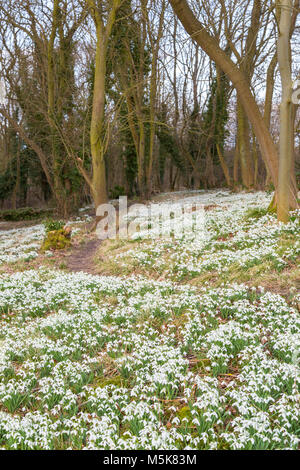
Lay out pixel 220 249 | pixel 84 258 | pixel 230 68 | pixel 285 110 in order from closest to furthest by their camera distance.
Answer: pixel 285 110 → pixel 220 249 → pixel 230 68 → pixel 84 258

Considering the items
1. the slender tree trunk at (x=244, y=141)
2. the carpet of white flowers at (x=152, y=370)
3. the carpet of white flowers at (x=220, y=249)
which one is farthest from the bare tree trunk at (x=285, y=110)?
the slender tree trunk at (x=244, y=141)

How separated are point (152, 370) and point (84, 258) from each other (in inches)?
290

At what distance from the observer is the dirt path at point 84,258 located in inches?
374

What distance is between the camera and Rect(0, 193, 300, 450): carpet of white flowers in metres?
2.81

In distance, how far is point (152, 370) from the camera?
12.4 feet

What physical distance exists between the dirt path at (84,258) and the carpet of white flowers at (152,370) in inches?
114

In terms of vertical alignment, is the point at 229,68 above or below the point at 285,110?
above

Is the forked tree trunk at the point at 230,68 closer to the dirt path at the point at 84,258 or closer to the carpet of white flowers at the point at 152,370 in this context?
the carpet of white flowers at the point at 152,370

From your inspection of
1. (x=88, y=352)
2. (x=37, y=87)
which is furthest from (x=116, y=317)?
(x=37, y=87)

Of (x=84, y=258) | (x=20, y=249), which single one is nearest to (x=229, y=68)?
(x=84, y=258)

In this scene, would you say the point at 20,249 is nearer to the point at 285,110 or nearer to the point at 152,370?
the point at 285,110

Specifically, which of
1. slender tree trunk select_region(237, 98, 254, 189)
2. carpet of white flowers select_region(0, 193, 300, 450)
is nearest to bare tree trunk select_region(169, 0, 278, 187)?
carpet of white flowers select_region(0, 193, 300, 450)

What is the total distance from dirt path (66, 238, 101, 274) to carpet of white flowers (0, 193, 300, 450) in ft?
9.49

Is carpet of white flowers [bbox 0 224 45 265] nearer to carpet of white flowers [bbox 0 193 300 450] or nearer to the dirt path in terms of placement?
the dirt path
